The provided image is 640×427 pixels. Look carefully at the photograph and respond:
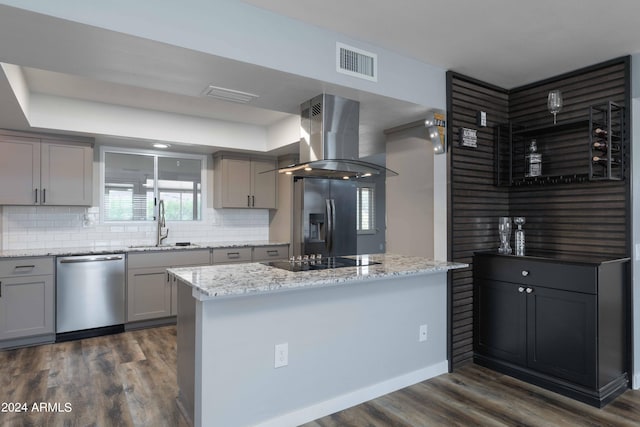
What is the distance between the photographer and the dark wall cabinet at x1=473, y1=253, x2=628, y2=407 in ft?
8.32

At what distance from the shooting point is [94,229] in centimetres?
453

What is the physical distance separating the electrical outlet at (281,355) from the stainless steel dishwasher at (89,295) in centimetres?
264

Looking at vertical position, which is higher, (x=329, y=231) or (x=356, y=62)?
(x=356, y=62)

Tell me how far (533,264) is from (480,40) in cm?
162

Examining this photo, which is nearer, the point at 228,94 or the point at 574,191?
the point at 228,94

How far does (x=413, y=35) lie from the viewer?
98.1 inches

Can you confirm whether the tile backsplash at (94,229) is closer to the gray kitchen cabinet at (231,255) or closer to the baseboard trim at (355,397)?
the gray kitchen cabinet at (231,255)

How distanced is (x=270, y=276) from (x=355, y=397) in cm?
104

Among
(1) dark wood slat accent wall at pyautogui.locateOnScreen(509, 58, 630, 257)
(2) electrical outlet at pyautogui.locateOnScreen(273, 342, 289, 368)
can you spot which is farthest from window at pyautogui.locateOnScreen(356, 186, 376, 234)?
(2) electrical outlet at pyautogui.locateOnScreen(273, 342, 289, 368)

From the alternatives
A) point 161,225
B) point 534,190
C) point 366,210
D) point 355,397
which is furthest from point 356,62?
point 366,210

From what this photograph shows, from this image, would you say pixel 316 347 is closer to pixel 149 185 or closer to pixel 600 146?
pixel 600 146

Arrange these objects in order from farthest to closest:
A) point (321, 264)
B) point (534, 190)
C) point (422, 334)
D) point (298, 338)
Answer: point (534, 190), point (422, 334), point (321, 264), point (298, 338)

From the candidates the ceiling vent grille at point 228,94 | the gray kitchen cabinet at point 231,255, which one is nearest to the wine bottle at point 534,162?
the ceiling vent grille at point 228,94

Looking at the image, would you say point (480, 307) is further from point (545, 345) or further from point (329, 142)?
point (329, 142)
